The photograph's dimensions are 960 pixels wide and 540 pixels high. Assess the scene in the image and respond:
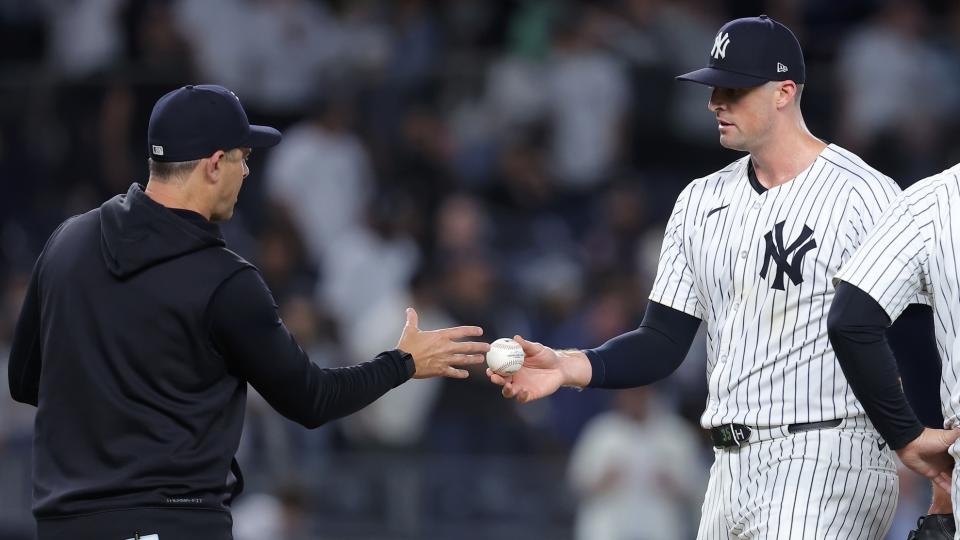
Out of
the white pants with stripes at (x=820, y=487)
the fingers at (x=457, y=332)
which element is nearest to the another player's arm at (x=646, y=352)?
the fingers at (x=457, y=332)

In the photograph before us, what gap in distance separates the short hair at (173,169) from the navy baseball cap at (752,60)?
1435 millimetres

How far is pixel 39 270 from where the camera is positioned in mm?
4078

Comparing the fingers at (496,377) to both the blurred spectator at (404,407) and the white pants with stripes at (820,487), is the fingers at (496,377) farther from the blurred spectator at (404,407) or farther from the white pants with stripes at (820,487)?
the blurred spectator at (404,407)

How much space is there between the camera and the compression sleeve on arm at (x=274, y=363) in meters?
3.88

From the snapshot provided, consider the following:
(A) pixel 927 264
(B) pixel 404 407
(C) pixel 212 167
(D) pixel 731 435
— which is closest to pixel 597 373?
(D) pixel 731 435

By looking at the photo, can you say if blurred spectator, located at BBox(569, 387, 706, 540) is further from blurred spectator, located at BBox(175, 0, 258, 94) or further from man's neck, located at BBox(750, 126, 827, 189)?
blurred spectator, located at BBox(175, 0, 258, 94)

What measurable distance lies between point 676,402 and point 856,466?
4.85m

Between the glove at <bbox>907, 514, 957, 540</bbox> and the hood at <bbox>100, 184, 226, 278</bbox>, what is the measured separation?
1.92m

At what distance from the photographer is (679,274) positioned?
183 inches

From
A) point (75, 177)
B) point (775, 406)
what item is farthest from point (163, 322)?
point (75, 177)

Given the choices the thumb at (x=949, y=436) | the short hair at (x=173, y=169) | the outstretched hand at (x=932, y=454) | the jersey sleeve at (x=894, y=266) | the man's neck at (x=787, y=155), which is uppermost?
the man's neck at (x=787, y=155)

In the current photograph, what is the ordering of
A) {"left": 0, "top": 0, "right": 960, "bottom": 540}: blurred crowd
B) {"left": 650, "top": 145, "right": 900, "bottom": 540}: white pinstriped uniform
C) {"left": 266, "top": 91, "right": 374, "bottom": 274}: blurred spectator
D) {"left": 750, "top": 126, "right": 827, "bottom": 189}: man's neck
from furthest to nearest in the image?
{"left": 266, "top": 91, "right": 374, "bottom": 274}: blurred spectator → {"left": 0, "top": 0, "right": 960, "bottom": 540}: blurred crowd → {"left": 750, "top": 126, "right": 827, "bottom": 189}: man's neck → {"left": 650, "top": 145, "right": 900, "bottom": 540}: white pinstriped uniform

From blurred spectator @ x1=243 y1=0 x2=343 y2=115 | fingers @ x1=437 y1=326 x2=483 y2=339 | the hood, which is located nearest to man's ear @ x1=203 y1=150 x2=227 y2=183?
the hood

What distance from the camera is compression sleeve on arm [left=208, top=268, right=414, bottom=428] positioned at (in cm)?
388
